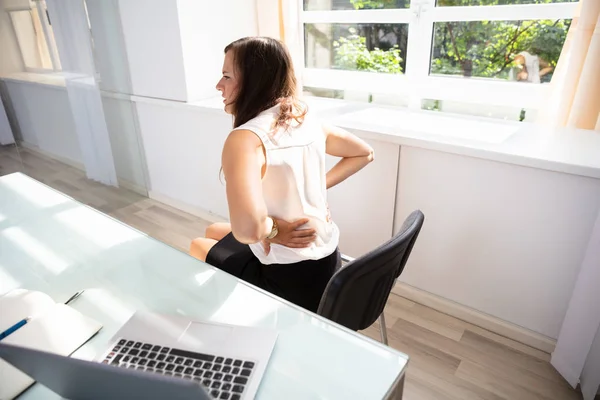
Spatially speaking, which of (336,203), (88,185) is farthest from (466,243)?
(88,185)

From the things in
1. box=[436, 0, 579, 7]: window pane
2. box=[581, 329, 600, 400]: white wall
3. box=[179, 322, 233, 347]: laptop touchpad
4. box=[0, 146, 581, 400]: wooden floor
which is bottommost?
box=[0, 146, 581, 400]: wooden floor

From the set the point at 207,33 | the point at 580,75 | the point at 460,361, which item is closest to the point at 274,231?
the point at 460,361

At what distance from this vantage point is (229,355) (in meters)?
0.73

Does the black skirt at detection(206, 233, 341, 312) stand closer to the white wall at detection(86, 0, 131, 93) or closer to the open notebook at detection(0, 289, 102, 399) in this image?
the open notebook at detection(0, 289, 102, 399)

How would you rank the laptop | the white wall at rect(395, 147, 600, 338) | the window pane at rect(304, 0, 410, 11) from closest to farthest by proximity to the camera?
the laptop
the white wall at rect(395, 147, 600, 338)
the window pane at rect(304, 0, 410, 11)

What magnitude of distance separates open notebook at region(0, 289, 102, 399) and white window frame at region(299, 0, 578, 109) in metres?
1.93

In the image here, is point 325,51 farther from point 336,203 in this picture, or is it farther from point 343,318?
point 343,318

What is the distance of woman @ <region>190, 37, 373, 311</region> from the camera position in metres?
1.07

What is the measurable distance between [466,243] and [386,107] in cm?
93

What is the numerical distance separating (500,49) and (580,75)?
48 centimetres

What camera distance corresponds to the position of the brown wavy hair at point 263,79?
45.8 inches

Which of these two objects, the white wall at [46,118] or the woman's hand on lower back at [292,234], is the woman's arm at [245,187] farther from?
the white wall at [46,118]

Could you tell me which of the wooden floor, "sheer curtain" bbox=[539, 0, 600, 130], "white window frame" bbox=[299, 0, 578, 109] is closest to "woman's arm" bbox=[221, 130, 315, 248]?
the wooden floor

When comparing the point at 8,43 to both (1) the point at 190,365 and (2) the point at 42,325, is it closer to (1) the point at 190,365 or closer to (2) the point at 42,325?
(2) the point at 42,325
